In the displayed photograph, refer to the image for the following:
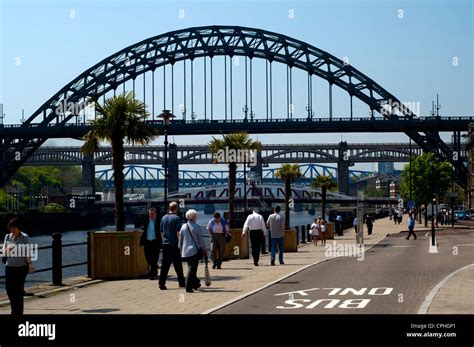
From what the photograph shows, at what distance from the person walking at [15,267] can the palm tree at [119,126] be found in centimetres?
1506

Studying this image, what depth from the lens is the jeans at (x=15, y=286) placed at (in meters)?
16.3

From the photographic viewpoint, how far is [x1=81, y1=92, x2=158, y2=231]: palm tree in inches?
1235

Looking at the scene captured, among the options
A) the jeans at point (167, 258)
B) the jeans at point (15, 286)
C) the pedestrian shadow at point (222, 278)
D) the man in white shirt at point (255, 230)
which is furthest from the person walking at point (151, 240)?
the jeans at point (15, 286)

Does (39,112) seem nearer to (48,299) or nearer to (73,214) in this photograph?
(73,214)

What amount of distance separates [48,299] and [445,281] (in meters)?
10.4

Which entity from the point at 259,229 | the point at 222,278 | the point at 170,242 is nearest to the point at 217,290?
the point at 170,242

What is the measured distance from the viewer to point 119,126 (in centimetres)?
3138

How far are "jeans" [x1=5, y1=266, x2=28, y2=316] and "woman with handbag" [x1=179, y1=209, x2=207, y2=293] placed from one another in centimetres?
546

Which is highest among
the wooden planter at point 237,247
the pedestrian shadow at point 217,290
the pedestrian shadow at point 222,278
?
the wooden planter at point 237,247

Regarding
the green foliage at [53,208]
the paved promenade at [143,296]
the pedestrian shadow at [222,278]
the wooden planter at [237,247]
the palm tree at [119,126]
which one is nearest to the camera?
the paved promenade at [143,296]

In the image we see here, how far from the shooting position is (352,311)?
16.8 meters

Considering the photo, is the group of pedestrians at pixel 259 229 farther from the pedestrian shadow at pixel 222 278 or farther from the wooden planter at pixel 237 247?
the wooden planter at pixel 237 247

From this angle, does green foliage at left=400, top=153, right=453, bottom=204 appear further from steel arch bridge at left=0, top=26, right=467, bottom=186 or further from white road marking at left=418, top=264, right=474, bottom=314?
white road marking at left=418, top=264, right=474, bottom=314

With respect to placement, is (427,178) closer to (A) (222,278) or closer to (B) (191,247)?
(A) (222,278)
